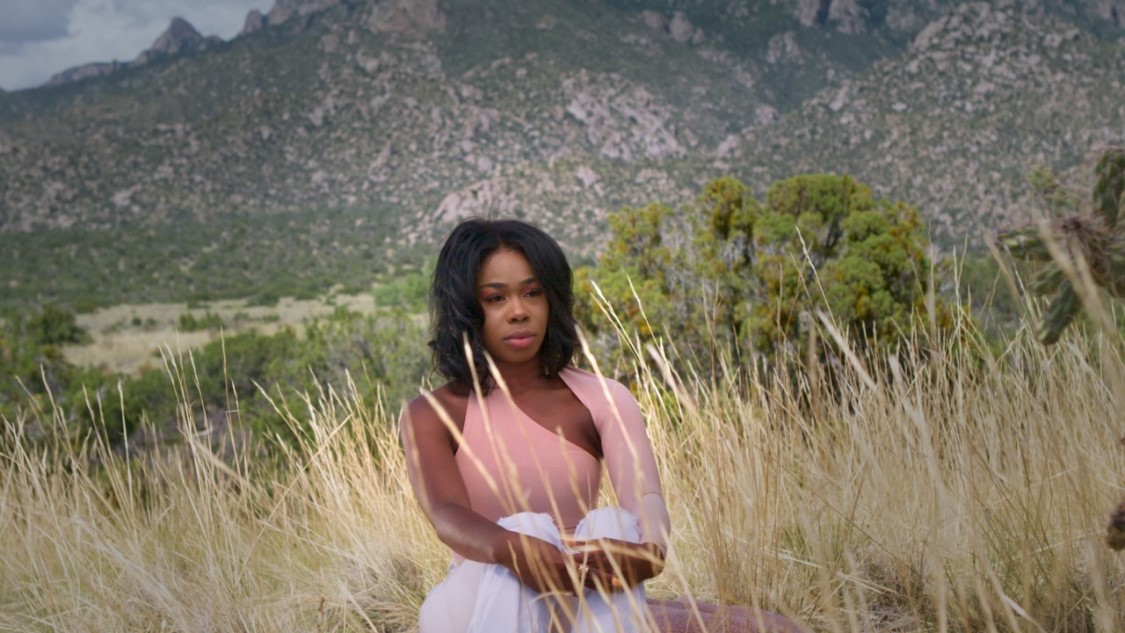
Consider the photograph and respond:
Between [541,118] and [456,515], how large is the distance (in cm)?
4385

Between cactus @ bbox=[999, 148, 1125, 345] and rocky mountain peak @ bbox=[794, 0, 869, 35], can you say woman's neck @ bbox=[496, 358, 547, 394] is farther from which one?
rocky mountain peak @ bbox=[794, 0, 869, 35]

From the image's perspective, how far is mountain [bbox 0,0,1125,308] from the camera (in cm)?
2855

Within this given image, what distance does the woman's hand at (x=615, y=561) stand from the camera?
163 cm

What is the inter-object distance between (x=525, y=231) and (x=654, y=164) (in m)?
37.1

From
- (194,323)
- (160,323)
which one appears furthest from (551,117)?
(194,323)

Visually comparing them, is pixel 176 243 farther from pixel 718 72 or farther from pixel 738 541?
pixel 738 541

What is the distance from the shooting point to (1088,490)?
76.4 inches

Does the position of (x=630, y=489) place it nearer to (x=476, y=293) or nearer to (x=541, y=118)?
(x=476, y=293)

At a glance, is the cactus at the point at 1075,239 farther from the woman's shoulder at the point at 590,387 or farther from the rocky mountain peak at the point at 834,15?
the rocky mountain peak at the point at 834,15

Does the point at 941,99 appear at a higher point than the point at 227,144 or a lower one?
lower

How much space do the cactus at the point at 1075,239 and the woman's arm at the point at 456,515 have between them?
0.82 meters

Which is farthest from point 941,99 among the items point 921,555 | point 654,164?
point 921,555

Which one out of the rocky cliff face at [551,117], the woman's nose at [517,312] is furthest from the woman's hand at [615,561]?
the rocky cliff face at [551,117]

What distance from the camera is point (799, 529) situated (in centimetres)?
282
